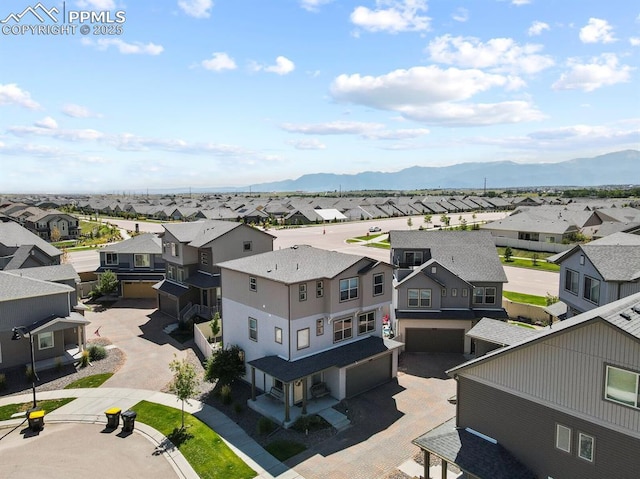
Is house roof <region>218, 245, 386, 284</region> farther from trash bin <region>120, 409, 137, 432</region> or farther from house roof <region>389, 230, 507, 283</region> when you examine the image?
house roof <region>389, 230, 507, 283</region>

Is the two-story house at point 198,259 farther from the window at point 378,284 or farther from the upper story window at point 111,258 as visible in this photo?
the window at point 378,284

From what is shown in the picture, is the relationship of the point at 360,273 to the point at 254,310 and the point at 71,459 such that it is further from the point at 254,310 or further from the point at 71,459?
the point at 71,459

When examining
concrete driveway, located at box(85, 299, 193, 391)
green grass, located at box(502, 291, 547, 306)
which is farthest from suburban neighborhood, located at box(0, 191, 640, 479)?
green grass, located at box(502, 291, 547, 306)

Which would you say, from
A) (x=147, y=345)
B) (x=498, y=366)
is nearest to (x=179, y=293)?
(x=147, y=345)

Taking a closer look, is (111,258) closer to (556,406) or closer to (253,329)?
(253,329)

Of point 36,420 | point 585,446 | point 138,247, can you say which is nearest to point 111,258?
point 138,247

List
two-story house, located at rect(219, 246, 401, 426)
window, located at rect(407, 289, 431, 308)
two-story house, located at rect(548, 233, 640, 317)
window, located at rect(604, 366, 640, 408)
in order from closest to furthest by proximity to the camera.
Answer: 1. window, located at rect(604, 366, 640, 408)
2. two-story house, located at rect(219, 246, 401, 426)
3. two-story house, located at rect(548, 233, 640, 317)
4. window, located at rect(407, 289, 431, 308)
